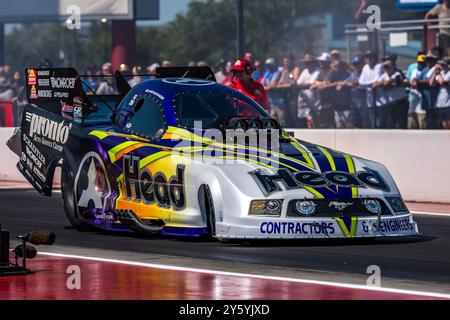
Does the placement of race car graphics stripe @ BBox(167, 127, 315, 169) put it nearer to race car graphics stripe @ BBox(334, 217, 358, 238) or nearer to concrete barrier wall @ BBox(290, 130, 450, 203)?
race car graphics stripe @ BBox(334, 217, 358, 238)

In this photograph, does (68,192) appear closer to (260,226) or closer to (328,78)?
(260,226)

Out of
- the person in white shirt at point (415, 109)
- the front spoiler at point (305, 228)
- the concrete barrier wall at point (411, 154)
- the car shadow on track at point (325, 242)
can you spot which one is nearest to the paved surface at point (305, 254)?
the car shadow on track at point (325, 242)

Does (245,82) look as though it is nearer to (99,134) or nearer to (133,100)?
(133,100)

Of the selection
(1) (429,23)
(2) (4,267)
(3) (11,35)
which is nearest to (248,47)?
(3) (11,35)

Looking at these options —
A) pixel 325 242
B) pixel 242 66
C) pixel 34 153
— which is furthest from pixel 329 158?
pixel 242 66

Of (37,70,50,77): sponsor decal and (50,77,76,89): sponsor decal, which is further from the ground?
(37,70,50,77): sponsor decal

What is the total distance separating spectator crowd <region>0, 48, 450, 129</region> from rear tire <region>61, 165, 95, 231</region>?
6.13 m

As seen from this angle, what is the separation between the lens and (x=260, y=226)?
12.6 metres

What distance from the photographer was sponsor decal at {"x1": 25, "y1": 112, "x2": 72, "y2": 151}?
50.1 feet

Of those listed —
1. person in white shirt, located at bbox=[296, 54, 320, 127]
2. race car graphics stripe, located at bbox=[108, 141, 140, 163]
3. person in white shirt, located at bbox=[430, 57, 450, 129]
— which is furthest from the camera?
person in white shirt, located at bbox=[296, 54, 320, 127]

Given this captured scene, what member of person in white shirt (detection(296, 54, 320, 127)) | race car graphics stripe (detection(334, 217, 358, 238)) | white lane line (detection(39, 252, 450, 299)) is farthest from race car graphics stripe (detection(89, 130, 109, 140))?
person in white shirt (detection(296, 54, 320, 127))

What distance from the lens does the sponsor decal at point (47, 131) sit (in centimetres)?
1527

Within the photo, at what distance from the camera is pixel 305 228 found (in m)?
12.6

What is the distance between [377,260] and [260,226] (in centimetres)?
124
